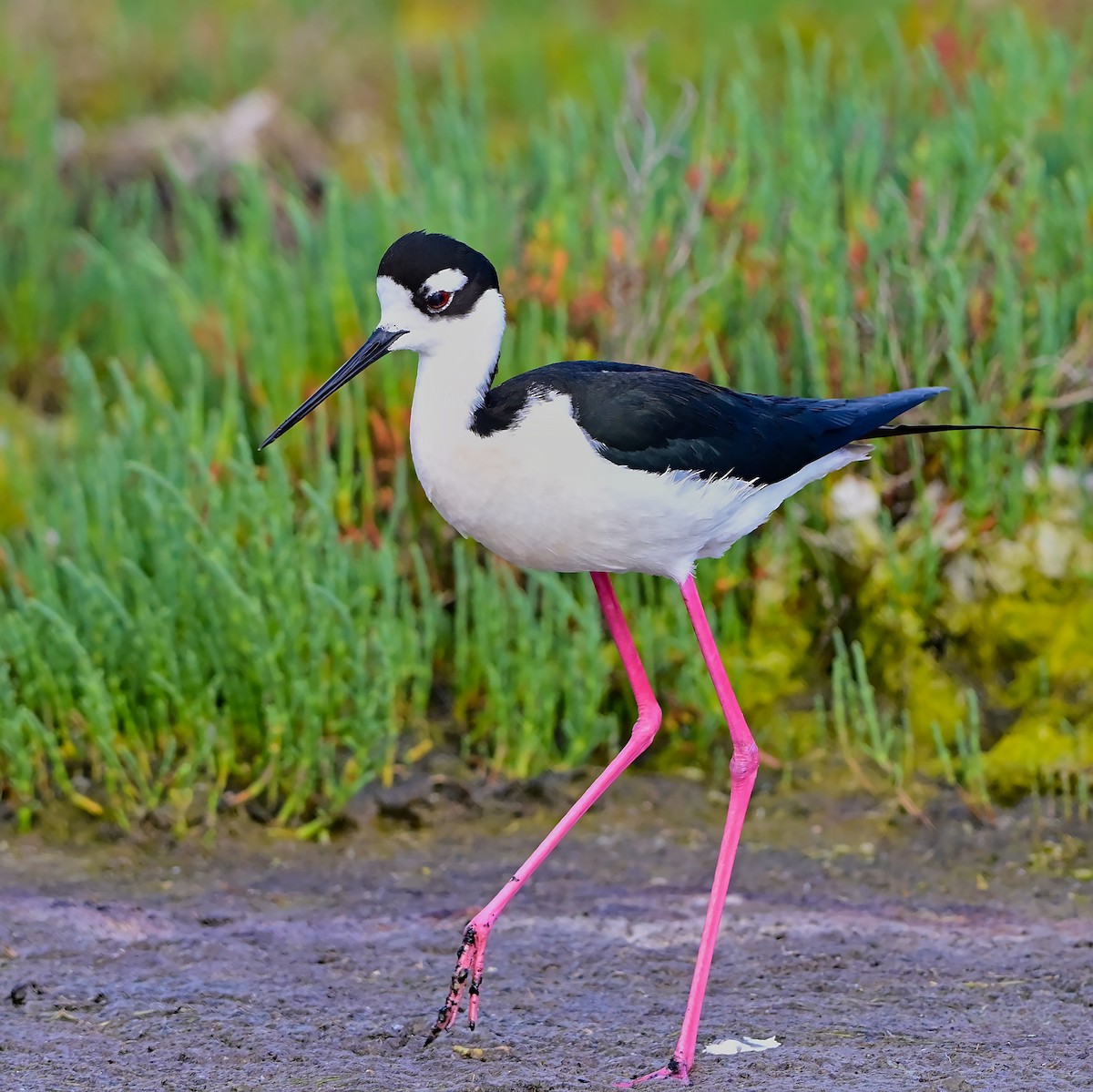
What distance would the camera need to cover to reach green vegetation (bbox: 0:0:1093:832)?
409 cm

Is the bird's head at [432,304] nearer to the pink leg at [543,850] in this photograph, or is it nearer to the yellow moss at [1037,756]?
the pink leg at [543,850]

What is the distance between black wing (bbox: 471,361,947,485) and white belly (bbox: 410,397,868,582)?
0.11 ft

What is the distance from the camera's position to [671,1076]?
289cm

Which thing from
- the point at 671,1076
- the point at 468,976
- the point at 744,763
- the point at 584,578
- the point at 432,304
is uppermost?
the point at 432,304

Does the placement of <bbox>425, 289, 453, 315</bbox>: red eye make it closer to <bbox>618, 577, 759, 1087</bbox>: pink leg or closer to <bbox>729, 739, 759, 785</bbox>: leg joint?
<bbox>618, 577, 759, 1087</bbox>: pink leg

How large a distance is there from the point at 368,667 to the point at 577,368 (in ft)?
4.66

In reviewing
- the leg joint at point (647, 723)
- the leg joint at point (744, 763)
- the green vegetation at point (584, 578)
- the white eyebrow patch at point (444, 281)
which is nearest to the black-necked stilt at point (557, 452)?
the white eyebrow patch at point (444, 281)

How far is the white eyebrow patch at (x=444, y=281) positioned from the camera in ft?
9.70

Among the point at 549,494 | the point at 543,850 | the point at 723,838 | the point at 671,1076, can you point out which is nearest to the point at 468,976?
the point at 543,850

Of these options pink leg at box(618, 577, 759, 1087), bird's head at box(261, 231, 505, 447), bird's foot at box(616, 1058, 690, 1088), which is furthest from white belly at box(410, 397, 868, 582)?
bird's foot at box(616, 1058, 690, 1088)

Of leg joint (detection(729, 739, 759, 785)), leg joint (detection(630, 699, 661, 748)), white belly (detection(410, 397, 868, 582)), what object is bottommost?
leg joint (detection(729, 739, 759, 785))

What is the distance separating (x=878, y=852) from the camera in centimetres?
399

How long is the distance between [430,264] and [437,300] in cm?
6

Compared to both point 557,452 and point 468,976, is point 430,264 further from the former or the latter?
point 468,976
